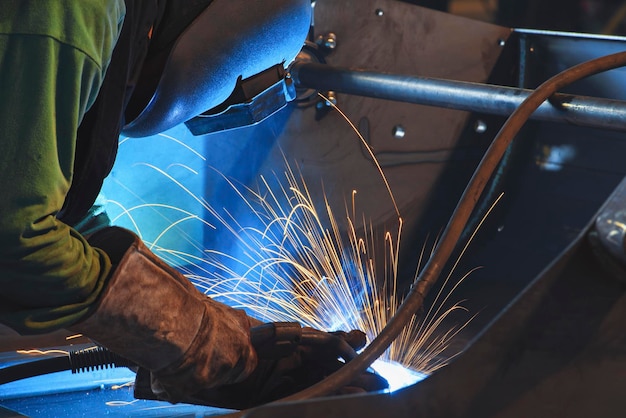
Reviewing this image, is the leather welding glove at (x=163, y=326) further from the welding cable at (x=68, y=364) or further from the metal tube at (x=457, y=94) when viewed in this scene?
the metal tube at (x=457, y=94)

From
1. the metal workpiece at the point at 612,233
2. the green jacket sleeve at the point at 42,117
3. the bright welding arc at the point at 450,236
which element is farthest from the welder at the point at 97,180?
the metal workpiece at the point at 612,233

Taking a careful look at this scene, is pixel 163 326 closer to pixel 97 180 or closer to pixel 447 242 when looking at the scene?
pixel 97 180

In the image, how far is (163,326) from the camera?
1.13 metres

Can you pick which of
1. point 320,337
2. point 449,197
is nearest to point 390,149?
point 449,197

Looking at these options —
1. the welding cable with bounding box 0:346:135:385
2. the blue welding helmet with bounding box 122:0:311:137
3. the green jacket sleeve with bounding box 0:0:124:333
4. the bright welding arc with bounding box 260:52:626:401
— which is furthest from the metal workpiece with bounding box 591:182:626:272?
the welding cable with bounding box 0:346:135:385

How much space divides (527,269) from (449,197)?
0.27 meters

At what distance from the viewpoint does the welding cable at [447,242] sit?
97cm

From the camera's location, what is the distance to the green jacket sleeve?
88 cm

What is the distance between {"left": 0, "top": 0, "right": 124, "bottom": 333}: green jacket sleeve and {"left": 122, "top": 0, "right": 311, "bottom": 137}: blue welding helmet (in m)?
0.23

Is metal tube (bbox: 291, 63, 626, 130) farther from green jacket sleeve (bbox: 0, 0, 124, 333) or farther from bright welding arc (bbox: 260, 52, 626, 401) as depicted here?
green jacket sleeve (bbox: 0, 0, 124, 333)

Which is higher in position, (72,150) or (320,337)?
(72,150)

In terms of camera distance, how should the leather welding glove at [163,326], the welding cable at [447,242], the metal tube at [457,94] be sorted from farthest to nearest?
the metal tube at [457,94] → the leather welding glove at [163,326] → the welding cable at [447,242]

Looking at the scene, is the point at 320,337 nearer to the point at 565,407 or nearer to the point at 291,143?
the point at 565,407

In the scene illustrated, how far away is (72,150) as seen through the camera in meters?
0.96
